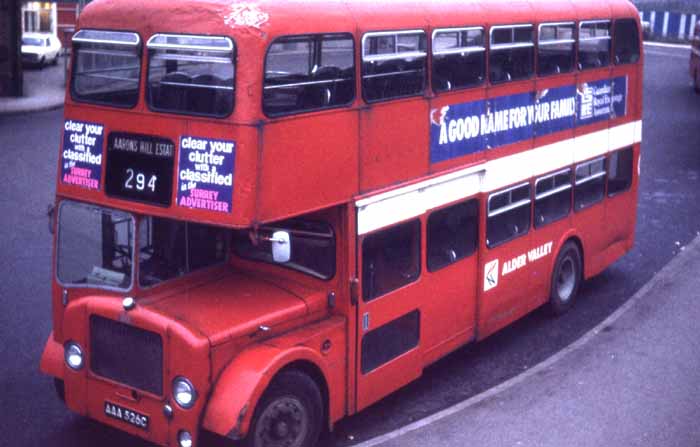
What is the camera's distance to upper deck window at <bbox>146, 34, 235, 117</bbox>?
7.54 meters

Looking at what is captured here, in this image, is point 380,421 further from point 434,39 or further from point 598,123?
point 598,123

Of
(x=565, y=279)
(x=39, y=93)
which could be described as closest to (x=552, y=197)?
(x=565, y=279)

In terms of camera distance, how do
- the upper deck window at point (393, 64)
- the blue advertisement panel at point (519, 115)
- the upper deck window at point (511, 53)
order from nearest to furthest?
the upper deck window at point (393, 64) < the blue advertisement panel at point (519, 115) < the upper deck window at point (511, 53)

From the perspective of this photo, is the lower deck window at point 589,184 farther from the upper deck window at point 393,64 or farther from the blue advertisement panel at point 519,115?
the upper deck window at point 393,64

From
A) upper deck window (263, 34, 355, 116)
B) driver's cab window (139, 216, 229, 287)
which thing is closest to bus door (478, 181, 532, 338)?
upper deck window (263, 34, 355, 116)

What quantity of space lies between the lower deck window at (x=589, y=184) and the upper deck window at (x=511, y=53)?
2.07 metres

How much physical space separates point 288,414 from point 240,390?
725mm

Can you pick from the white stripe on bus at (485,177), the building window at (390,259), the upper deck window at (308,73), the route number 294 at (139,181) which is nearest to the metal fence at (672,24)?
the white stripe on bus at (485,177)

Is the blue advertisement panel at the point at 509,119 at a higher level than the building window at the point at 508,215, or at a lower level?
higher

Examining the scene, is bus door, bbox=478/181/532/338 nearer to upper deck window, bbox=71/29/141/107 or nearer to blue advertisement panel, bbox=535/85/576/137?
blue advertisement panel, bbox=535/85/576/137

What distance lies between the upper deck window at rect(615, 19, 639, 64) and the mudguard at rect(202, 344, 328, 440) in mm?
7466

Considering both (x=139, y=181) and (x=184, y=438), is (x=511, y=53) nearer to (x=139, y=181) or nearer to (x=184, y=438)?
(x=139, y=181)

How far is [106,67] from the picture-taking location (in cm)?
Answer: 823

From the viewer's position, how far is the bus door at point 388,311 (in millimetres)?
9016
